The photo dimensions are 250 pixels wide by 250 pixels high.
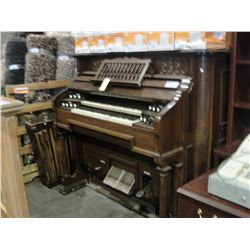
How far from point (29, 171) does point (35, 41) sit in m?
1.31

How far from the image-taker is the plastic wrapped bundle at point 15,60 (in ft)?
9.26

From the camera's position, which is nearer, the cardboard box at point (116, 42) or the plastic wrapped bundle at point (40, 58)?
the cardboard box at point (116, 42)

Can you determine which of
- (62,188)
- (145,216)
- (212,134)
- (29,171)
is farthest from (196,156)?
(29,171)

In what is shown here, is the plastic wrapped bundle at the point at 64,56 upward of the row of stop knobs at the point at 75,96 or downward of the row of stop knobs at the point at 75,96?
upward

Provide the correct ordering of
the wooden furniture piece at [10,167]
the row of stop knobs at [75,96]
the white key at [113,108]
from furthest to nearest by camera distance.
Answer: the row of stop knobs at [75,96] → the white key at [113,108] → the wooden furniture piece at [10,167]

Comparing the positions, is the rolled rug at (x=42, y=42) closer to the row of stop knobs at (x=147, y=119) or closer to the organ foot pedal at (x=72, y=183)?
the organ foot pedal at (x=72, y=183)

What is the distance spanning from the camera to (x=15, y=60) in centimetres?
285

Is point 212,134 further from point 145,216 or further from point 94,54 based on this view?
point 94,54

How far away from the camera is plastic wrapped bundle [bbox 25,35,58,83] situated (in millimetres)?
2836

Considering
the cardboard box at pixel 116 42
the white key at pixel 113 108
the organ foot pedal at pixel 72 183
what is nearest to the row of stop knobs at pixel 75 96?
the white key at pixel 113 108

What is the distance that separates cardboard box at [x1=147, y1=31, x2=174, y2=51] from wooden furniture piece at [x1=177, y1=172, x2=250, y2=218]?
950 mm

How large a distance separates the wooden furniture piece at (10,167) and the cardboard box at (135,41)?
1196 millimetres

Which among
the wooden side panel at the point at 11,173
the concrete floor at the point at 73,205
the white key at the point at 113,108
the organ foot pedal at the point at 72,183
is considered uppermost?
the white key at the point at 113,108

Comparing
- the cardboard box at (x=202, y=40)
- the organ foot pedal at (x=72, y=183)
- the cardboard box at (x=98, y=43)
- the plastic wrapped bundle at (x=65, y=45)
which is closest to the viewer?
the cardboard box at (x=202, y=40)
